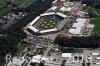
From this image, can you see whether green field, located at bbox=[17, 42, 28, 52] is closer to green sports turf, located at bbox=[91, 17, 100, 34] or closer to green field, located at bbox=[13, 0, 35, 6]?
green sports turf, located at bbox=[91, 17, 100, 34]

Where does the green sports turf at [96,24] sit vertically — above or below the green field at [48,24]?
below

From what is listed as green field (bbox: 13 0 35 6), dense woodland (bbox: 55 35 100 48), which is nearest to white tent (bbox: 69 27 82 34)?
dense woodland (bbox: 55 35 100 48)

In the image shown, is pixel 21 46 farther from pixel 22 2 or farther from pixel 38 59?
pixel 22 2

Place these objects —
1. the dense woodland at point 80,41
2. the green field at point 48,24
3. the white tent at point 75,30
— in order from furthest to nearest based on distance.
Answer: the green field at point 48,24
the white tent at point 75,30
the dense woodland at point 80,41

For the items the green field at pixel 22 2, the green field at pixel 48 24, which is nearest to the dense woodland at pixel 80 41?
the green field at pixel 48 24

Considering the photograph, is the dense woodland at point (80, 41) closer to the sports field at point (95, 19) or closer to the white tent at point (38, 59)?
the sports field at point (95, 19)

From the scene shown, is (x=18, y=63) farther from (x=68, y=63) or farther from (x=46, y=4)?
(x=46, y=4)

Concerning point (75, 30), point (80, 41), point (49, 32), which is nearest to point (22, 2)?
point (49, 32)
